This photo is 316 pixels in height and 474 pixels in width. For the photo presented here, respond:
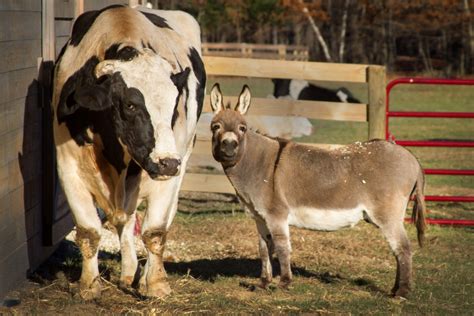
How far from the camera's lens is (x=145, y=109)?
20.7 ft

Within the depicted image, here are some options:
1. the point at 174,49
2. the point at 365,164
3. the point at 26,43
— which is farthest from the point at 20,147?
the point at 365,164

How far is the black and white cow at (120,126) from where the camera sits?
6.32 meters

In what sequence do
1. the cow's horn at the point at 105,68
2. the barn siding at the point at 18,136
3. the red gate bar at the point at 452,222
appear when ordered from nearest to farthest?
1. the cow's horn at the point at 105,68
2. the barn siding at the point at 18,136
3. the red gate bar at the point at 452,222

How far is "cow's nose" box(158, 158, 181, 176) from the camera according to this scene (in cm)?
619

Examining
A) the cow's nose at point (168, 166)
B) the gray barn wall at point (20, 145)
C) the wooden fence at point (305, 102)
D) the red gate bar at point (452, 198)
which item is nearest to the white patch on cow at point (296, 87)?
the wooden fence at point (305, 102)

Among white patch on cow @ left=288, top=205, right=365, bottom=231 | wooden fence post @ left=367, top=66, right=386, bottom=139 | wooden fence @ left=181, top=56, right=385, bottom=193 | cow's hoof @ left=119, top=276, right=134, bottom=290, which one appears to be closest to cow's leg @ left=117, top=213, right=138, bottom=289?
cow's hoof @ left=119, top=276, right=134, bottom=290

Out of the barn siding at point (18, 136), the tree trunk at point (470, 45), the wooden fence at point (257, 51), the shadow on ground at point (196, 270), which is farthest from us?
the tree trunk at point (470, 45)

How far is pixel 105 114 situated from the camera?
264 inches

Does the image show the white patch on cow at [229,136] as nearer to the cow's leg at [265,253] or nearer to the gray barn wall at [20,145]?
the cow's leg at [265,253]

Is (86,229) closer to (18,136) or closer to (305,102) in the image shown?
(18,136)

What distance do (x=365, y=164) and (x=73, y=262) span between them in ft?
9.45

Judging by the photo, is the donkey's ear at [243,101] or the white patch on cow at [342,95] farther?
the white patch on cow at [342,95]

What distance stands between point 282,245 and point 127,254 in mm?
1297

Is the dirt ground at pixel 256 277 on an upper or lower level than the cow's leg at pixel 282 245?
lower
